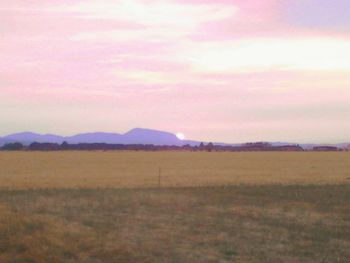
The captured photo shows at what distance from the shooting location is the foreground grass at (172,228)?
45.5 ft

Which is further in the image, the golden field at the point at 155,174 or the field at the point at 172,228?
the golden field at the point at 155,174

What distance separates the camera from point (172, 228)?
57.9 feet

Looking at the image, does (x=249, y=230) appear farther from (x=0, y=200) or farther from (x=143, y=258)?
(x=0, y=200)

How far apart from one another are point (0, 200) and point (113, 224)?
9193 millimetres

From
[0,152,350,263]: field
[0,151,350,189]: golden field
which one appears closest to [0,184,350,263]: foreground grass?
[0,152,350,263]: field

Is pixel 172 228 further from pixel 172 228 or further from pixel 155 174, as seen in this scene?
pixel 155 174

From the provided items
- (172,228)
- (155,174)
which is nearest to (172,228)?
(172,228)

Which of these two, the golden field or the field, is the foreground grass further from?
the golden field

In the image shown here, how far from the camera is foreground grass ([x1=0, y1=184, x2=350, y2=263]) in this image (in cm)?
1386

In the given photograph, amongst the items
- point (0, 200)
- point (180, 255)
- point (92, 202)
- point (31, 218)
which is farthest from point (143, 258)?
point (0, 200)

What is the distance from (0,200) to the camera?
2578 cm

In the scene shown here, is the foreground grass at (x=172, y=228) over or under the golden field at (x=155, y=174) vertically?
under

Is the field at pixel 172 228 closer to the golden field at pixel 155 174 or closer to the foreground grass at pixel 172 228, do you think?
the foreground grass at pixel 172 228

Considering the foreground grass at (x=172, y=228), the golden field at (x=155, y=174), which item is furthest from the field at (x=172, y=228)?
the golden field at (x=155, y=174)
